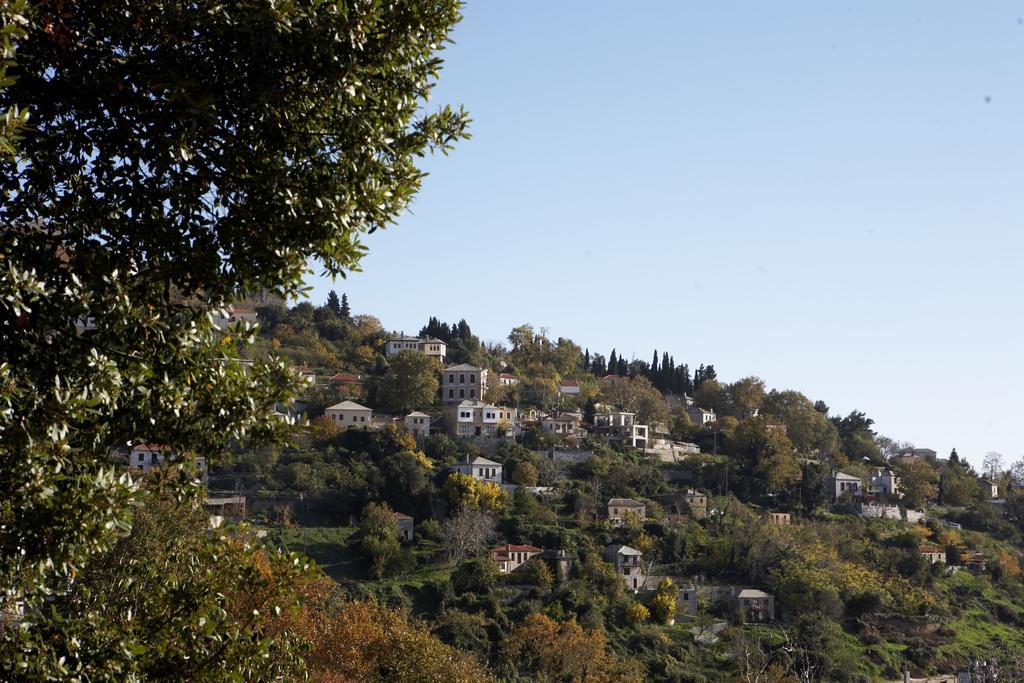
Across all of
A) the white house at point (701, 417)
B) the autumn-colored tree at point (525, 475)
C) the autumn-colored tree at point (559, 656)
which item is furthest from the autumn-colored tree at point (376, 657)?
the white house at point (701, 417)

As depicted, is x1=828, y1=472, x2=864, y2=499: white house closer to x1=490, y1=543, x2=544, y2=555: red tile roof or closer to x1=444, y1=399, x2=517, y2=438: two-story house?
x1=444, y1=399, x2=517, y2=438: two-story house

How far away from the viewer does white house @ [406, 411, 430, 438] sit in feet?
237

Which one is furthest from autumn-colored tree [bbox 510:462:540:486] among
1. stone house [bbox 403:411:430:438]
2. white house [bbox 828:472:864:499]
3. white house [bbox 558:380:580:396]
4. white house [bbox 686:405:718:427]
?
white house [bbox 686:405:718:427]

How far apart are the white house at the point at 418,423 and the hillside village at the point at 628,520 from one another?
144 millimetres

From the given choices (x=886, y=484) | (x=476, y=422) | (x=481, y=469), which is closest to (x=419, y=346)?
(x=476, y=422)

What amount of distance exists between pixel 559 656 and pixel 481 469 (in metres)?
24.0

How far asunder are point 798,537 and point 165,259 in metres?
59.8

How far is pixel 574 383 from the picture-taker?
90188 millimetres

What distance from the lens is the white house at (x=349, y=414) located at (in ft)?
234

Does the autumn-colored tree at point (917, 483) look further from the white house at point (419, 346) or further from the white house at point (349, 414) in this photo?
the white house at point (349, 414)

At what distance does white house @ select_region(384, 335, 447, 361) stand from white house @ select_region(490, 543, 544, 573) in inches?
1252

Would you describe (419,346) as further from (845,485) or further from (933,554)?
(933,554)

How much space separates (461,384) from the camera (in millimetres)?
79812

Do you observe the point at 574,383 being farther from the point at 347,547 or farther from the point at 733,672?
the point at 733,672
